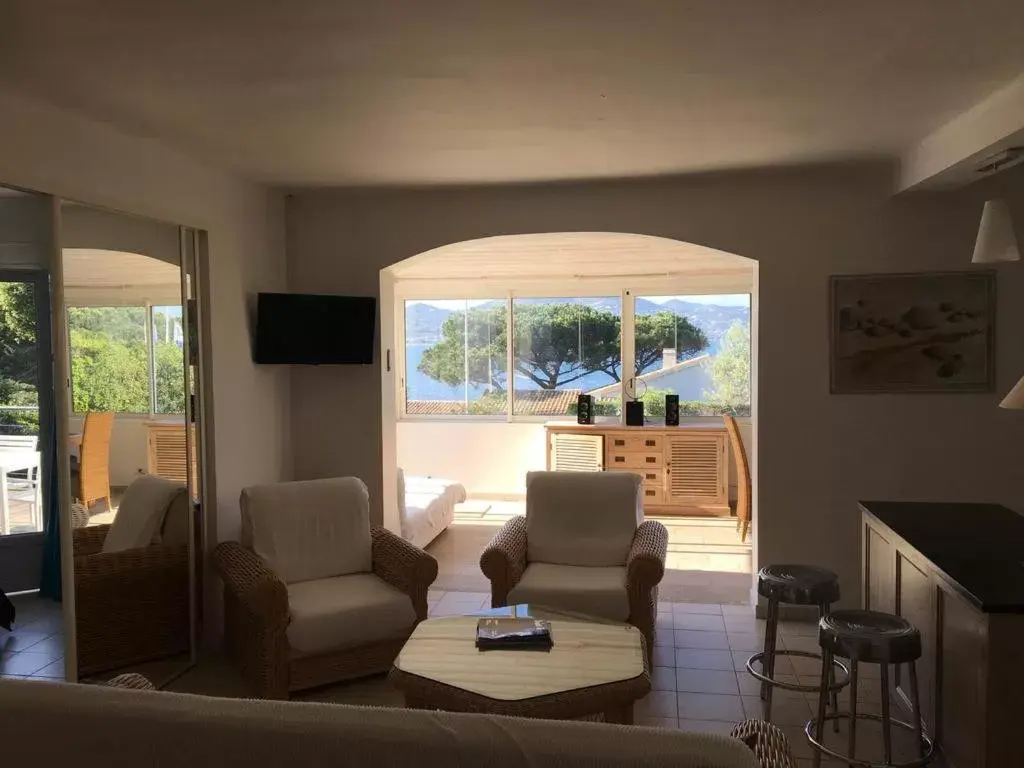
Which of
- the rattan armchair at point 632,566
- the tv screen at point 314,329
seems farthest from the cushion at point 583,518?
the tv screen at point 314,329

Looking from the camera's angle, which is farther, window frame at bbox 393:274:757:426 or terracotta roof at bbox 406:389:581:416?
terracotta roof at bbox 406:389:581:416

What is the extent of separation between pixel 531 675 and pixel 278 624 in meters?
1.26

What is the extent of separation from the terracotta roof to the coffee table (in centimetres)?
494

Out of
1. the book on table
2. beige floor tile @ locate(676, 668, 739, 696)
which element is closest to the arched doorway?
beige floor tile @ locate(676, 668, 739, 696)

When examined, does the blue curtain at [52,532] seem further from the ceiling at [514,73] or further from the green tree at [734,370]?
the green tree at [734,370]

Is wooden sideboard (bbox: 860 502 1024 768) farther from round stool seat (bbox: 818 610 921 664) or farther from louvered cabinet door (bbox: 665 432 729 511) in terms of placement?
louvered cabinet door (bbox: 665 432 729 511)

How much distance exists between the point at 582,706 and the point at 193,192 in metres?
2.99

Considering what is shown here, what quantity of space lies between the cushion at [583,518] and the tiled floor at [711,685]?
0.57 m

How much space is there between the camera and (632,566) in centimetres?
377

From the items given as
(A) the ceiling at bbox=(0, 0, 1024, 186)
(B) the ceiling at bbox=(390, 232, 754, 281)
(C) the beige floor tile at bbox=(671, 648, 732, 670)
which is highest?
(A) the ceiling at bbox=(0, 0, 1024, 186)

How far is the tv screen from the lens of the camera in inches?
179

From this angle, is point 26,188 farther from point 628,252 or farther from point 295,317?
point 628,252

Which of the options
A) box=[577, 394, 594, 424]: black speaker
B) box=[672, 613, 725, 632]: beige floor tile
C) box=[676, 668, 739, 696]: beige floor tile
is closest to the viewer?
box=[676, 668, 739, 696]: beige floor tile

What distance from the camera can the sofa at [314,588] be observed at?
3.46 m
